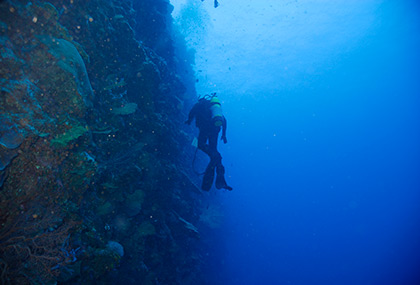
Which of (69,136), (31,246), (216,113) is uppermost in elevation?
(216,113)

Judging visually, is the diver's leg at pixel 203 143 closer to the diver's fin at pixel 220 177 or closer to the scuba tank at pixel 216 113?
the diver's fin at pixel 220 177

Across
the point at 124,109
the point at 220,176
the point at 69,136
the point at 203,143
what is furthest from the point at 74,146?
the point at 220,176

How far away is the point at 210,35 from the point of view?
6019cm

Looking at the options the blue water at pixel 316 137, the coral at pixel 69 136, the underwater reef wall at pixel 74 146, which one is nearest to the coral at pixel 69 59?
the underwater reef wall at pixel 74 146

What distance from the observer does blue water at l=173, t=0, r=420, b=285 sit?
4134 centimetres

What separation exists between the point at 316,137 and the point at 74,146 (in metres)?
119

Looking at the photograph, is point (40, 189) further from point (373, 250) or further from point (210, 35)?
point (373, 250)

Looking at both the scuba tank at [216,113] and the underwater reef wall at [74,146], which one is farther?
the scuba tank at [216,113]

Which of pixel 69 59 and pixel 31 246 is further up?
pixel 69 59

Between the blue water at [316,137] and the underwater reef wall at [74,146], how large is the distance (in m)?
15.9

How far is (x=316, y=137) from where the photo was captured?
4136 inches

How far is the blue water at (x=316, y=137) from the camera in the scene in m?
41.3

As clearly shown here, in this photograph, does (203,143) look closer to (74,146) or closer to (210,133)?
(210,133)

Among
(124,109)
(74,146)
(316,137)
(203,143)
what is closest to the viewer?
(74,146)
